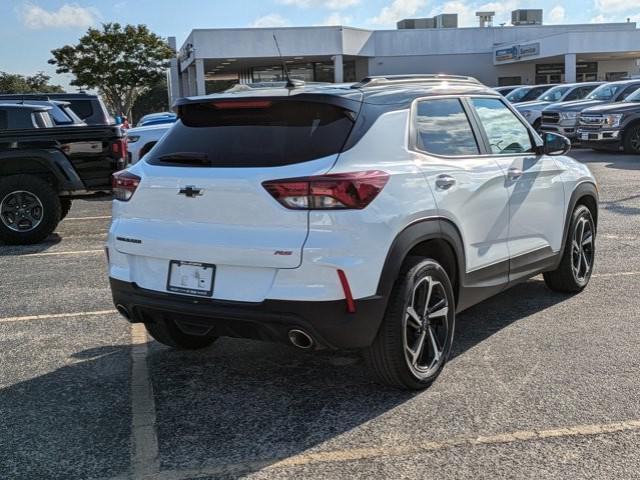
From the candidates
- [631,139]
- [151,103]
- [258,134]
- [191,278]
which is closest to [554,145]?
[258,134]

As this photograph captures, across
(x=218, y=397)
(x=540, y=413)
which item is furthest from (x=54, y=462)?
(x=540, y=413)

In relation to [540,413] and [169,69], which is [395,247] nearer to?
[540,413]

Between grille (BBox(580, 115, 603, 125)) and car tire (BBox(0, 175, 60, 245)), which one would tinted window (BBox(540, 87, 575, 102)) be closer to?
grille (BBox(580, 115, 603, 125))

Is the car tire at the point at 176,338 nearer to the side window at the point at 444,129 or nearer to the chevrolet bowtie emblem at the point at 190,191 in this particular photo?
the chevrolet bowtie emblem at the point at 190,191

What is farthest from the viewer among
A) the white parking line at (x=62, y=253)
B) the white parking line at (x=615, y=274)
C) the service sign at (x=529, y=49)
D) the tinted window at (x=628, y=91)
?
the service sign at (x=529, y=49)

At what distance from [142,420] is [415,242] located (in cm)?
174

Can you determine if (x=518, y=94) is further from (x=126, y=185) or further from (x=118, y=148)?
(x=126, y=185)

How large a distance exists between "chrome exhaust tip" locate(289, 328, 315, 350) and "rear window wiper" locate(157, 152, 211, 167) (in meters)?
1.03

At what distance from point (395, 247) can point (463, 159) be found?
1085 millimetres

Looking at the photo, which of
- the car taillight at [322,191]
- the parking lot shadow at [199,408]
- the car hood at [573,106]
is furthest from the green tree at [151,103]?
the car taillight at [322,191]

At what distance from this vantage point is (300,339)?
3709 millimetres

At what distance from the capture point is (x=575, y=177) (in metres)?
5.90

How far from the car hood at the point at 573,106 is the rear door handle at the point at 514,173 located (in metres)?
16.2

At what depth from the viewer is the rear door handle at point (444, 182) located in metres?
4.19
